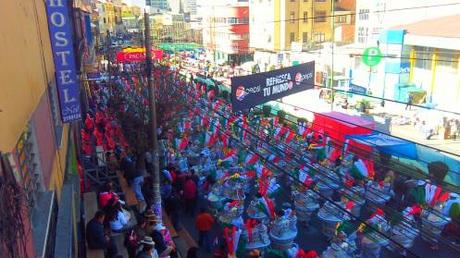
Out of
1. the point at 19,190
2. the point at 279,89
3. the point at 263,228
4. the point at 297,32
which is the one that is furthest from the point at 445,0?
the point at 19,190

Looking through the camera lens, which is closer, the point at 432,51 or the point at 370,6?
the point at 432,51

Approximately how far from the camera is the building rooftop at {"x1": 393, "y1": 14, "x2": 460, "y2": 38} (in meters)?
30.5

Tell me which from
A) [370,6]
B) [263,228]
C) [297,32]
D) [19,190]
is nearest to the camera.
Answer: [19,190]

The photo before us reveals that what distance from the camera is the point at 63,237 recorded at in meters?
6.09

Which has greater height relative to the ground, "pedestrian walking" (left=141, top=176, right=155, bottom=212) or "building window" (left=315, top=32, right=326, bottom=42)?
"building window" (left=315, top=32, right=326, bottom=42)

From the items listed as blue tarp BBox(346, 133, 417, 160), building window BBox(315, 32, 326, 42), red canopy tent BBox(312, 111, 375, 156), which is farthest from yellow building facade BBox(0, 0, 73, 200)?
building window BBox(315, 32, 326, 42)

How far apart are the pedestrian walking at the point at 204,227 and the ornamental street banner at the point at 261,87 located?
2681 mm

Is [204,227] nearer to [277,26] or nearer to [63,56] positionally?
[63,56]

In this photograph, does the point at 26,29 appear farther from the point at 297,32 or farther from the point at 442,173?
the point at 297,32

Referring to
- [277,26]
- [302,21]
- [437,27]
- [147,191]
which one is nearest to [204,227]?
[147,191]

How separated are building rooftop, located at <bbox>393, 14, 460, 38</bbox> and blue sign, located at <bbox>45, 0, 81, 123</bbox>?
2671 centimetres

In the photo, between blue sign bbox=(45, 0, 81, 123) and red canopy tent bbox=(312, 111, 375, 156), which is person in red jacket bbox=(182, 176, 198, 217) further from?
red canopy tent bbox=(312, 111, 375, 156)

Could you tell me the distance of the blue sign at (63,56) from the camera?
357 inches

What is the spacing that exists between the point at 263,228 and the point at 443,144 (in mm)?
17000
